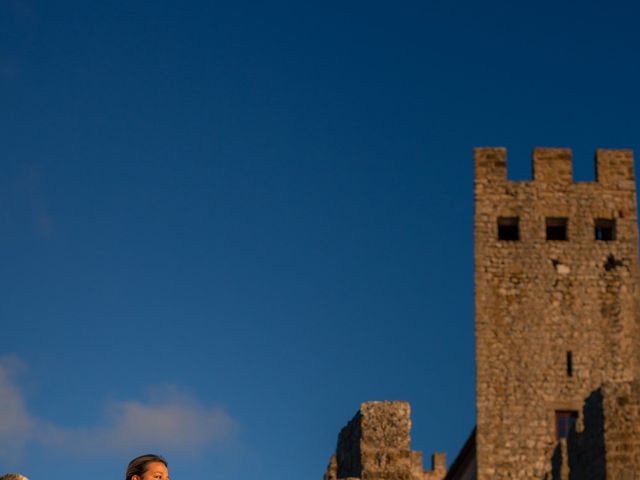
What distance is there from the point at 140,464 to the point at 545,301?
94.0 ft

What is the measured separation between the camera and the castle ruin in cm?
3106

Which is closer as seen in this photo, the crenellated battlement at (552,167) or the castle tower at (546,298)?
the castle tower at (546,298)

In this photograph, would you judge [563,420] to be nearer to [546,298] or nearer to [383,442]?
[546,298]

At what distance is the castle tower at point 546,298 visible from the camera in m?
31.1

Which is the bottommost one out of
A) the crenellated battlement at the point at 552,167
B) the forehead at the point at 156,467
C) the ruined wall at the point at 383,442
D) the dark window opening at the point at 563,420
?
the forehead at the point at 156,467

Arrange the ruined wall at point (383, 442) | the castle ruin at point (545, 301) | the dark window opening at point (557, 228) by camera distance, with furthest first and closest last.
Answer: the dark window opening at point (557, 228), the castle ruin at point (545, 301), the ruined wall at point (383, 442)

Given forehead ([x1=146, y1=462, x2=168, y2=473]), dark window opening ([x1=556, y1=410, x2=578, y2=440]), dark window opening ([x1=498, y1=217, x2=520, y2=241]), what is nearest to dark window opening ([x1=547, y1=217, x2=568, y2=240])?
dark window opening ([x1=498, y1=217, x2=520, y2=241])

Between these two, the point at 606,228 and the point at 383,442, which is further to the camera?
the point at 606,228

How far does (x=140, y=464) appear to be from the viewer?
4.30m

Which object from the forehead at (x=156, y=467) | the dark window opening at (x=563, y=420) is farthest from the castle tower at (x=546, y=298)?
the forehead at (x=156, y=467)

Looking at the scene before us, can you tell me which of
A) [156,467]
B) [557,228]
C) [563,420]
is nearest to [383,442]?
[156,467]

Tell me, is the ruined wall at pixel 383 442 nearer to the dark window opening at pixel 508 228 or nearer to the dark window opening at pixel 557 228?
the dark window opening at pixel 508 228

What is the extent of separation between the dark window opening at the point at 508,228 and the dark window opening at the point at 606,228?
2009 millimetres

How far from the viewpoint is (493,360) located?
104ft
